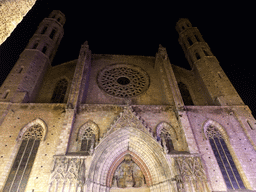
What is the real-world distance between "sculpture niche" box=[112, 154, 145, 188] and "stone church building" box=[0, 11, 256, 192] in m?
0.05

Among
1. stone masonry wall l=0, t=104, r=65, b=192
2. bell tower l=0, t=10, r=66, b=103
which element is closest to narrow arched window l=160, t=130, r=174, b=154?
stone masonry wall l=0, t=104, r=65, b=192

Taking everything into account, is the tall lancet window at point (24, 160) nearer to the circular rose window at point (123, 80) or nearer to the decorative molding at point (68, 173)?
the decorative molding at point (68, 173)

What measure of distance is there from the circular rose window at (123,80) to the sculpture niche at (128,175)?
507 cm

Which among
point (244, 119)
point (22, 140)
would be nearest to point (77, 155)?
point (22, 140)

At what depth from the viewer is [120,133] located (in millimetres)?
9211

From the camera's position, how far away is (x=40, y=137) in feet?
31.0

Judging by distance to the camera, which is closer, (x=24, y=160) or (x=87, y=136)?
(x=24, y=160)

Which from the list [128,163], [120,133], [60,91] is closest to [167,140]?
[128,163]

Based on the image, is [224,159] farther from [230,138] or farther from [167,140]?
[167,140]

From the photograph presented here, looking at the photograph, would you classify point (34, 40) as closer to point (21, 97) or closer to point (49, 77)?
point (49, 77)

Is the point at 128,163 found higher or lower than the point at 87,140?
lower

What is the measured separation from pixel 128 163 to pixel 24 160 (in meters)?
5.22

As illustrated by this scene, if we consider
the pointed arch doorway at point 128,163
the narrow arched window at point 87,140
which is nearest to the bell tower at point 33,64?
the narrow arched window at point 87,140

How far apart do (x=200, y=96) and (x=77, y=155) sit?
9933 mm
